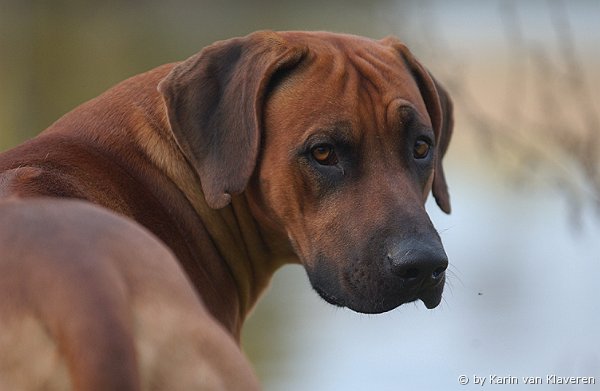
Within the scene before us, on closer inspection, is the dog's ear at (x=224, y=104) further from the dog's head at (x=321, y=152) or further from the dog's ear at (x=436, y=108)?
the dog's ear at (x=436, y=108)

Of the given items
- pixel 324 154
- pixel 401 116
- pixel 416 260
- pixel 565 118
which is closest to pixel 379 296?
pixel 416 260

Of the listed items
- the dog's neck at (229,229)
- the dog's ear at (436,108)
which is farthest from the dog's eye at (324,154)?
the dog's ear at (436,108)

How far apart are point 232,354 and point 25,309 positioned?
0.36 m

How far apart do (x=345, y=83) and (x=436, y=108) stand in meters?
0.45

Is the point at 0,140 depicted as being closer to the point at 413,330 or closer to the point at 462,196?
the point at 462,196

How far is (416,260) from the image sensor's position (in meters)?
3.24

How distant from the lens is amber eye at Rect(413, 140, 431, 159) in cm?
358

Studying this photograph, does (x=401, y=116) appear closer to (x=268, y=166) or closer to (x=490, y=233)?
(x=268, y=166)

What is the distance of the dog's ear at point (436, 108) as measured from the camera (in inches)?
150

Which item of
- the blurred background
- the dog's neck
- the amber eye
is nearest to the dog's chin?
the dog's neck

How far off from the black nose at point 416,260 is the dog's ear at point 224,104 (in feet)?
1.48

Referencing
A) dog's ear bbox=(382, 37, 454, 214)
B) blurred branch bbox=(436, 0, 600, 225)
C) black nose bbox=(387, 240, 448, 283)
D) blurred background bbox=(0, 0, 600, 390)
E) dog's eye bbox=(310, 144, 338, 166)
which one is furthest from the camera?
blurred background bbox=(0, 0, 600, 390)

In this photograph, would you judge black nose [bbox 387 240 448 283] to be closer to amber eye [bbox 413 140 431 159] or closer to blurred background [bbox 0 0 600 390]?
amber eye [bbox 413 140 431 159]

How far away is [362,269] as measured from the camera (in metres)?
3.32
